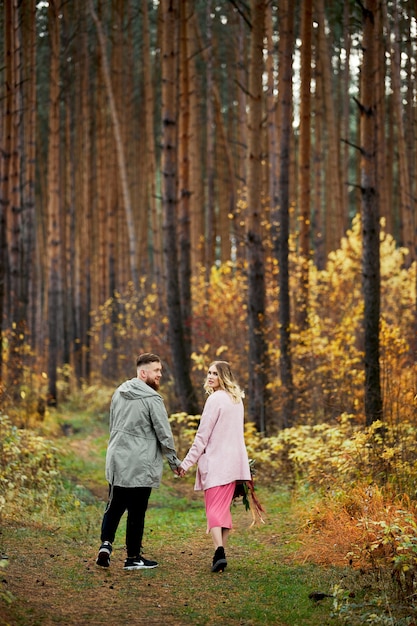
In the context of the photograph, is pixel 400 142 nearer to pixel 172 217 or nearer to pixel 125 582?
pixel 172 217

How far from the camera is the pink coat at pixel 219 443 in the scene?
7.12 metres

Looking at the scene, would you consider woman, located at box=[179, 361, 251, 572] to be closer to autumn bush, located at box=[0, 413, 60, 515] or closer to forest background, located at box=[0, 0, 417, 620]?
forest background, located at box=[0, 0, 417, 620]

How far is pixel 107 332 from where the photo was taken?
2603 centimetres

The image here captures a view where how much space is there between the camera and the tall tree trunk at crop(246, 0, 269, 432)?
42.7 feet

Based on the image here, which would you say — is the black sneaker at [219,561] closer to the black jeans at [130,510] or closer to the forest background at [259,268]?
the black jeans at [130,510]

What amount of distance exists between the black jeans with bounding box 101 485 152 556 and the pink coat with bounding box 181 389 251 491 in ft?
1.78

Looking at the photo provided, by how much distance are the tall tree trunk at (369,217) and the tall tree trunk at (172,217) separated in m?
4.30

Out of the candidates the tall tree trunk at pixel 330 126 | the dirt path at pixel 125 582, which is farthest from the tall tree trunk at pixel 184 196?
the dirt path at pixel 125 582

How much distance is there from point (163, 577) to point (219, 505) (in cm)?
75

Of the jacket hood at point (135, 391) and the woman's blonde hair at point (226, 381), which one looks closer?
the jacket hood at point (135, 391)

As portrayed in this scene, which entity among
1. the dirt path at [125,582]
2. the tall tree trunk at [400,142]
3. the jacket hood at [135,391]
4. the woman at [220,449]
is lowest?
Answer: the dirt path at [125,582]

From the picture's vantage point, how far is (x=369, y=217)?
1006 cm

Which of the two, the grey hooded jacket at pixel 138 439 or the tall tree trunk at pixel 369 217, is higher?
the tall tree trunk at pixel 369 217

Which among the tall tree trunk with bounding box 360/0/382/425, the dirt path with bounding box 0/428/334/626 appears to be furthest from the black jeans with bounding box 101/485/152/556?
the tall tree trunk with bounding box 360/0/382/425
